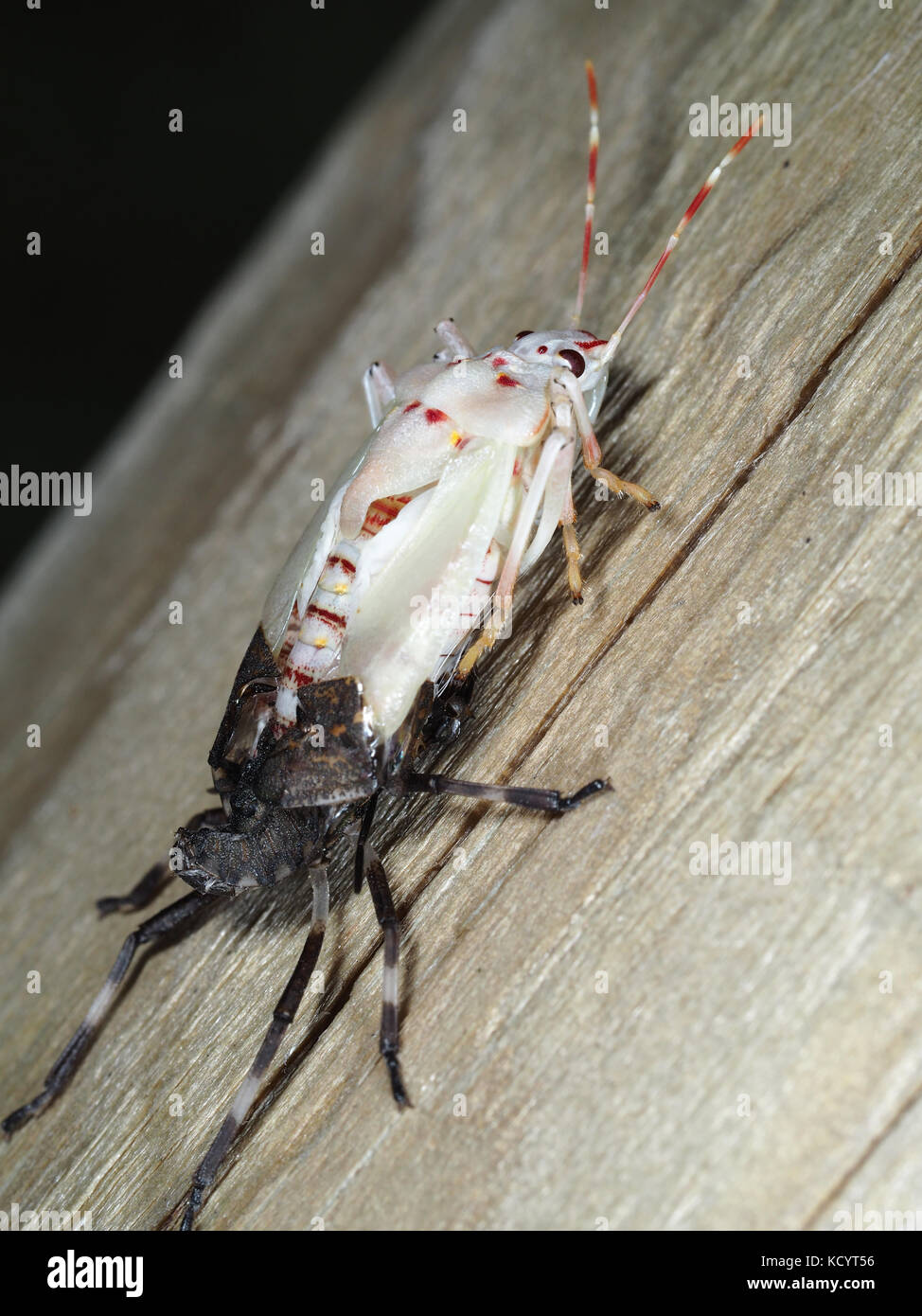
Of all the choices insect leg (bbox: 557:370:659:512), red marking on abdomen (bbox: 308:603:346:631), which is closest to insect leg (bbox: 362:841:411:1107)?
red marking on abdomen (bbox: 308:603:346:631)

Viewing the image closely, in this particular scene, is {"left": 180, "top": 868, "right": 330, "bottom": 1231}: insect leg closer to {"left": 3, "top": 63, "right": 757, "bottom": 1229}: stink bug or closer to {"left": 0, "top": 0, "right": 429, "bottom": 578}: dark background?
{"left": 3, "top": 63, "right": 757, "bottom": 1229}: stink bug

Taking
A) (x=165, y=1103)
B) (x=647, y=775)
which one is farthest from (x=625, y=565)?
(x=165, y=1103)

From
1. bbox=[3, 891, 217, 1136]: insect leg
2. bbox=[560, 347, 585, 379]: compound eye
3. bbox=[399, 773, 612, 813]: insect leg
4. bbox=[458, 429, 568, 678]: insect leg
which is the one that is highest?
bbox=[560, 347, 585, 379]: compound eye

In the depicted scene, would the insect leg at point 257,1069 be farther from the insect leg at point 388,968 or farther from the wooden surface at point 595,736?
the insect leg at point 388,968

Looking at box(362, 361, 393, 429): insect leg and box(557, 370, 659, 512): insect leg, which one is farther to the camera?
box(362, 361, 393, 429): insect leg

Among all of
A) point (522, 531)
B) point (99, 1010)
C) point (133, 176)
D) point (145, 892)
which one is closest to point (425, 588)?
point (522, 531)

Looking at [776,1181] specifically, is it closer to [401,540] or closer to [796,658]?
[796,658]
